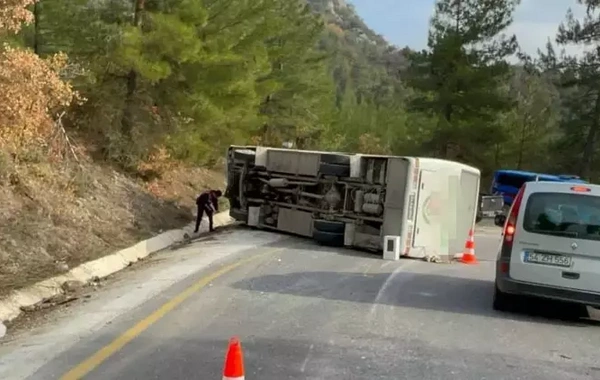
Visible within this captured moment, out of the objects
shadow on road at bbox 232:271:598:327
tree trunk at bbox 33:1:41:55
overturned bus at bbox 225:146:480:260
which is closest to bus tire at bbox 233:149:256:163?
overturned bus at bbox 225:146:480:260

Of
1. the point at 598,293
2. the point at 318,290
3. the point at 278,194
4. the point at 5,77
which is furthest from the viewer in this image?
the point at 278,194

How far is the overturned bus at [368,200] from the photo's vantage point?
16.3 meters

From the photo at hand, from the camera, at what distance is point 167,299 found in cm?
1005

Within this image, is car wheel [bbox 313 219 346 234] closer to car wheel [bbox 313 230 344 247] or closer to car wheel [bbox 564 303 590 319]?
car wheel [bbox 313 230 344 247]

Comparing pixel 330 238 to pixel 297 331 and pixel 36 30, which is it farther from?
pixel 36 30

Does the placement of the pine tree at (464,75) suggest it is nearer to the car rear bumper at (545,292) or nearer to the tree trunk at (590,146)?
the tree trunk at (590,146)

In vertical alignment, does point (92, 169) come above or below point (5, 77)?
below

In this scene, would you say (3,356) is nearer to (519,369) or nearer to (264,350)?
(264,350)

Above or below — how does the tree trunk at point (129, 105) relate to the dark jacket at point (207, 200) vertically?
Answer: above

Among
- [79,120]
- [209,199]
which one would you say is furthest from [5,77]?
[79,120]

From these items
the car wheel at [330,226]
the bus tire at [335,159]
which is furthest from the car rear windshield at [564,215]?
the car wheel at [330,226]

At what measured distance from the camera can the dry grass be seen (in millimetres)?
12727

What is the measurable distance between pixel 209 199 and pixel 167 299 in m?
10.3

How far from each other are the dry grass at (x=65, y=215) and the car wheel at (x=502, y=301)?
654 centimetres
